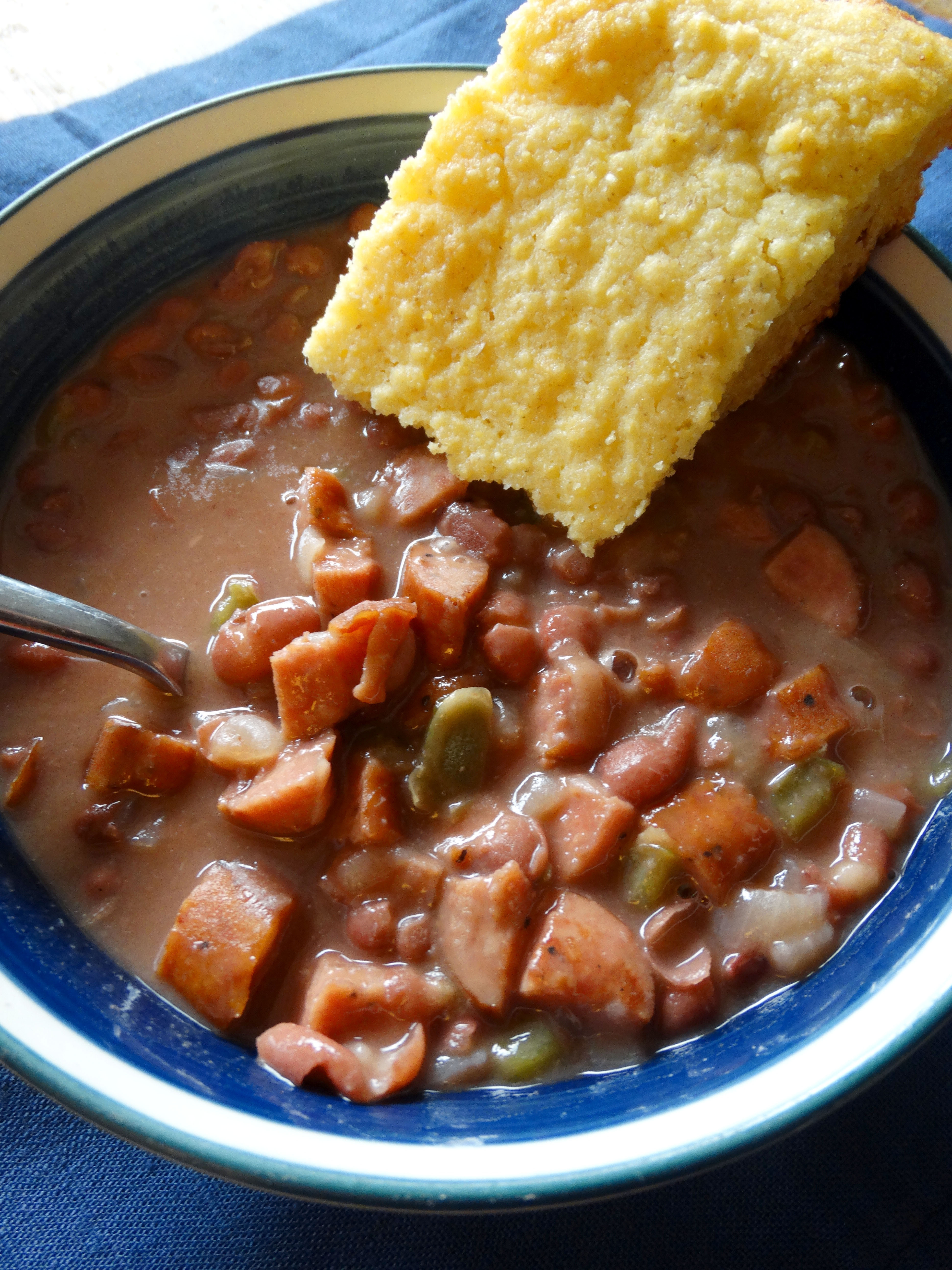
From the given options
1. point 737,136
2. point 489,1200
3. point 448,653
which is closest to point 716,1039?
point 489,1200

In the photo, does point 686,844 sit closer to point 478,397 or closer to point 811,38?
point 478,397

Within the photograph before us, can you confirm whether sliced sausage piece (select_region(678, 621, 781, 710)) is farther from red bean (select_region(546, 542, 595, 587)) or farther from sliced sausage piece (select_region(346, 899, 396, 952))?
sliced sausage piece (select_region(346, 899, 396, 952))

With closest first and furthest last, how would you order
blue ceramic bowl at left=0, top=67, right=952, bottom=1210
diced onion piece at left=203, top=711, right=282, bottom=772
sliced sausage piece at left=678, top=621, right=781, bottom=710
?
blue ceramic bowl at left=0, top=67, right=952, bottom=1210 → diced onion piece at left=203, top=711, right=282, bottom=772 → sliced sausage piece at left=678, top=621, right=781, bottom=710

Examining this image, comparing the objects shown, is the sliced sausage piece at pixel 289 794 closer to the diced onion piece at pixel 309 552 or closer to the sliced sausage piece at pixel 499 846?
the sliced sausage piece at pixel 499 846

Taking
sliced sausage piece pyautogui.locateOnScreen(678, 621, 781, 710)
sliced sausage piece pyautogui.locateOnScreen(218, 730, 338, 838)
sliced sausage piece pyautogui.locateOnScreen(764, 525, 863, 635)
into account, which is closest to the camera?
sliced sausage piece pyautogui.locateOnScreen(218, 730, 338, 838)

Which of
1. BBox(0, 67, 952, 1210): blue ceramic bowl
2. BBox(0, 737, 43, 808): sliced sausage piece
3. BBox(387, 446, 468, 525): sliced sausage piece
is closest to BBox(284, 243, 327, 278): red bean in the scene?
BBox(0, 67, 952, 1210): blue ceramic bowl

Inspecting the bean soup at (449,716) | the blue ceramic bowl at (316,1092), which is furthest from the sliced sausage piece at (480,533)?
the blue ceramic bowl at (316,1092)
